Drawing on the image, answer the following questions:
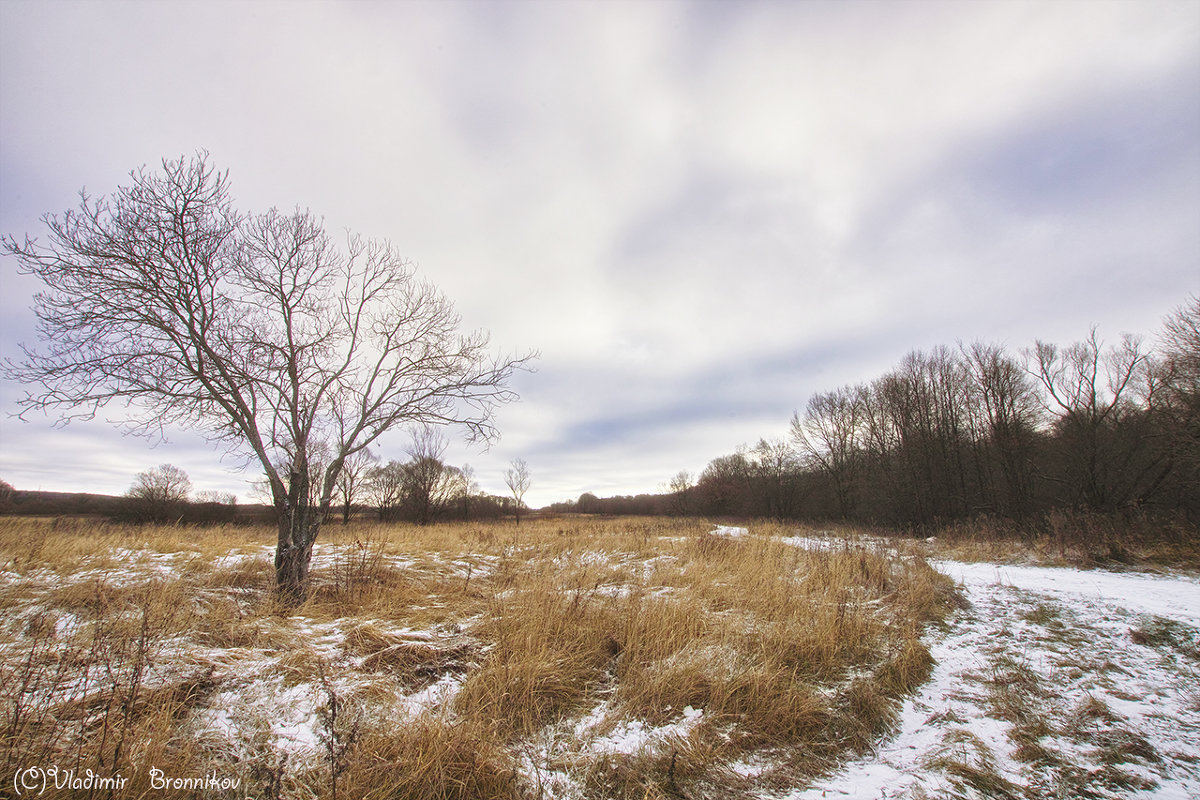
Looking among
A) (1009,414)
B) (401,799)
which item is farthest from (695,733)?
(1009,414)

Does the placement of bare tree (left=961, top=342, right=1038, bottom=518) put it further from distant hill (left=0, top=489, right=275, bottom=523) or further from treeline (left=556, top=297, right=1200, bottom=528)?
distant hill (left=0, top=489, right=275, bottom=523)

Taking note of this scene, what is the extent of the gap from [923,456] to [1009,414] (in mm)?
4910

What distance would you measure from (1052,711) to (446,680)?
482cm

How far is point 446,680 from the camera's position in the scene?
11.5 feet

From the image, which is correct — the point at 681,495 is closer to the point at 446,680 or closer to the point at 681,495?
the point at 681,495

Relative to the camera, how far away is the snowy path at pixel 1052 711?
8.34ft

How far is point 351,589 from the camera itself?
5887mm

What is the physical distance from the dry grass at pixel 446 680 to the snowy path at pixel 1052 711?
291 millimetres

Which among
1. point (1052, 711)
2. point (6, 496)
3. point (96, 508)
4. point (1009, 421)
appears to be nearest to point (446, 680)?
point (1052, 711)

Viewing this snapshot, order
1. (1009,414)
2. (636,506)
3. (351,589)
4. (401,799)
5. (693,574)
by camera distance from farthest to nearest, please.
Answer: (636,506), (1009,414), (693,574), (351,589), (401,799)

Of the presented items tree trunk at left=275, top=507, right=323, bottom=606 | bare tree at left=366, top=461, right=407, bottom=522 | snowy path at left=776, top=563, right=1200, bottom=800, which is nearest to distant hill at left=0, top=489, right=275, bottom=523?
bare tree at left=366, top=461, right=407, bottom=522

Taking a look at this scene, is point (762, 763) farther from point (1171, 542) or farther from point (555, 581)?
point (1171, 542)

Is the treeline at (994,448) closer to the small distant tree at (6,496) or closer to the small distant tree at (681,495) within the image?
the small distant tree at (681,495)

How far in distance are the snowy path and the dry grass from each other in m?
0.29
